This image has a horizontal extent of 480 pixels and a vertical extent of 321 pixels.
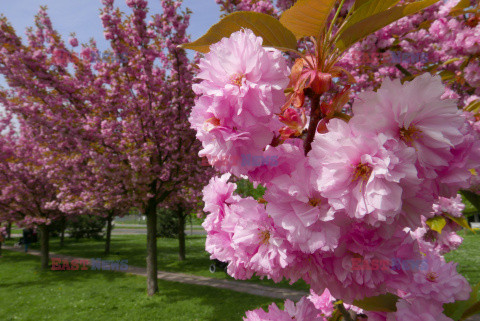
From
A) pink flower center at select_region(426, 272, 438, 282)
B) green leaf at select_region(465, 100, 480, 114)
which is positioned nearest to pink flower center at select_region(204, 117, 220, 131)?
pink flower center at select_region(426, 272, 438, 282)

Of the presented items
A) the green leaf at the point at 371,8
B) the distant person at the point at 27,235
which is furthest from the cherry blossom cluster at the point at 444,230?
the distant person at the point at 27,235

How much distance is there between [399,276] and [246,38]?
0.83 metres

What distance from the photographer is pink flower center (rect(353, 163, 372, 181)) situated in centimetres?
70

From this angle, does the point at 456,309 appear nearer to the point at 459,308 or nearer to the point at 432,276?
the point at 459,308

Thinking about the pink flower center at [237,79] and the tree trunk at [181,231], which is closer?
the pink flower center at [237,79]

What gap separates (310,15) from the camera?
91 centimetres

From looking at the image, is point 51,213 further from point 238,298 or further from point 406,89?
point 406,89

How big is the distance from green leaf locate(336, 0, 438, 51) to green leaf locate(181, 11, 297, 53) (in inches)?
6.0

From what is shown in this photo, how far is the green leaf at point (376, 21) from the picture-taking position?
82 cm

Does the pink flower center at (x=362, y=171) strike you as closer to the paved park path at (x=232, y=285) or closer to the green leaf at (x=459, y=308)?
the green leaf at (x=459, y=308)

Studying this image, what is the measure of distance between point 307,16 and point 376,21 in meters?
0.19

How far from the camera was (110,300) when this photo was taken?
9945 mm

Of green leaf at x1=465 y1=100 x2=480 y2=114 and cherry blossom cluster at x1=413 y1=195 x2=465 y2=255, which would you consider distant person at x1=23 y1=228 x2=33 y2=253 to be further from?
green leaf at x1=465 y1=100 x2=480 y2=114

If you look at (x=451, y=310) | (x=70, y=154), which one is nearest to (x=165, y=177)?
(x=70, y=154)
